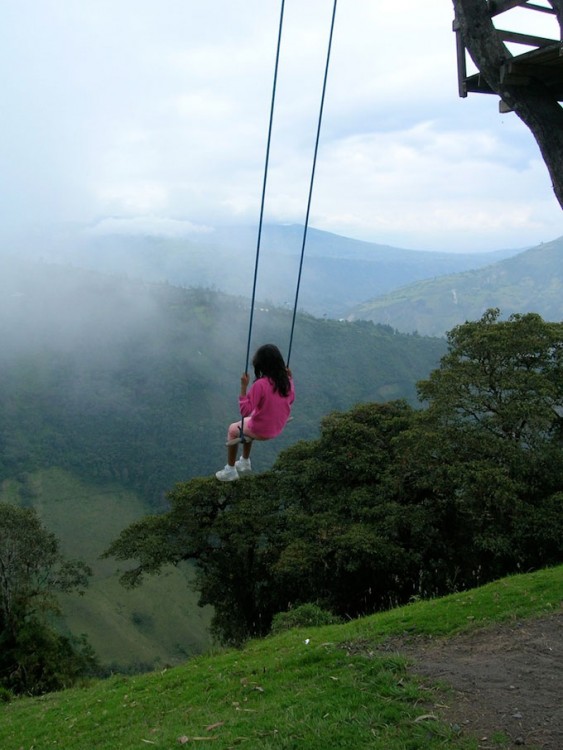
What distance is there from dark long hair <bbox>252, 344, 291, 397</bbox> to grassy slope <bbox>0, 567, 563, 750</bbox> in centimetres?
269

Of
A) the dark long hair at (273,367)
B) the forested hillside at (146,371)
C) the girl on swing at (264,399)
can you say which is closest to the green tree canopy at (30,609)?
the girl on swing at (264,399)

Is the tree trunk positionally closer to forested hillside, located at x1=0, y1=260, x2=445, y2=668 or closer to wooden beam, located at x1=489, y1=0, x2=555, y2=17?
wooden beam, located at x1=489, y1=0, x2=555, y2=17

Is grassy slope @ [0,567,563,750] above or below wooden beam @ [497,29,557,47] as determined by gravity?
below

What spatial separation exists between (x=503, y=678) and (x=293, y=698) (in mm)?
1811

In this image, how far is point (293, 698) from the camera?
5.55 m

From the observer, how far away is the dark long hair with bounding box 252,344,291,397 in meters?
6.06

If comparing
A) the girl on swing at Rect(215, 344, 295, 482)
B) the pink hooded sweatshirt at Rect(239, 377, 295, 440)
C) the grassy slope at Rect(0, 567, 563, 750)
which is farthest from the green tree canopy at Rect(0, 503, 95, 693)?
the pink hooded sweatshirt at Rect(239, 377, 295, 440)

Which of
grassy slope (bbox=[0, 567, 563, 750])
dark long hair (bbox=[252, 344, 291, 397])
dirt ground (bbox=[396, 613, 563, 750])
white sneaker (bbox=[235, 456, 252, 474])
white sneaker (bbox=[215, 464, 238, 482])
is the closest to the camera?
dirt ground (bbox=[396, 613, 563, 750])

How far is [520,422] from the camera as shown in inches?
616

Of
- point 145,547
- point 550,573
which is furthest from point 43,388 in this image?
point 550,573

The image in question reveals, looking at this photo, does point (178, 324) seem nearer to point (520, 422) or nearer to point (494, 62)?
point (520, 422)

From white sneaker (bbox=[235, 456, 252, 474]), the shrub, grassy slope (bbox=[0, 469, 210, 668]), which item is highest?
white sneaker (bbox=[235, 456, 252, 474])

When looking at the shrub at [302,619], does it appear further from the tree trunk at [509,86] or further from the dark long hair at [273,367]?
the tree trunk at [509,86]

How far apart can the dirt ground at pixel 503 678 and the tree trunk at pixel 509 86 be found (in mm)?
3848
